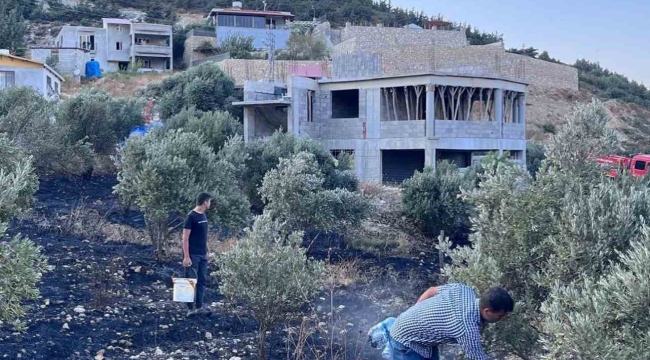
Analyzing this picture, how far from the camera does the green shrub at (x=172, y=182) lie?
1260 centimetres

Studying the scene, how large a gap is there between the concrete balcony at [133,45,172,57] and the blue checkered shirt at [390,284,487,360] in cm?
6059

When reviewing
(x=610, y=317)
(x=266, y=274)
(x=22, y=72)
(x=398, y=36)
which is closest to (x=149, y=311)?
(x=266, y=274)

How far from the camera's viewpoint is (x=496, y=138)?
31.7 metres

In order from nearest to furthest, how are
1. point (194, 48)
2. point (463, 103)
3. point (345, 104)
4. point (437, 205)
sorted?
point (437, 205), point (463, 103), point (345, 104), point (194, 48)

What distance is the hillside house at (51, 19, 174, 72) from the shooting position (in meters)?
63.2

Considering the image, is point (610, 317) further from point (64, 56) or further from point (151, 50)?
point (151, 50)

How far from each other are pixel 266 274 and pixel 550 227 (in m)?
3.15

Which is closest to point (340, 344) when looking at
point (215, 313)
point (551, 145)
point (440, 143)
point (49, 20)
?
point (215, 313)

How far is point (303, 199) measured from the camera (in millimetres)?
15172

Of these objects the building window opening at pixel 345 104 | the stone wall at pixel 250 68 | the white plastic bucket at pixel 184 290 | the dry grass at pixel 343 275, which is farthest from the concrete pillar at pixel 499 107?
the white plastic bucket at pixel 184 290

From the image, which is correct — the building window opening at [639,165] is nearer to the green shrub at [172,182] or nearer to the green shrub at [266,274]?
the green shrub at [172,182]

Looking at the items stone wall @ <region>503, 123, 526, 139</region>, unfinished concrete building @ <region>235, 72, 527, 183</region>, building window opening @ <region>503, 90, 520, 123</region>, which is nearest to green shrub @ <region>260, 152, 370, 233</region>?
unfinished concrete building @ <region>235, 72, 527, 183</region>

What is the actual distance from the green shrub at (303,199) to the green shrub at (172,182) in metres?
1.21

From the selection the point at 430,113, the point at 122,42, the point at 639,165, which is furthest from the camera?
the point at 122,42
